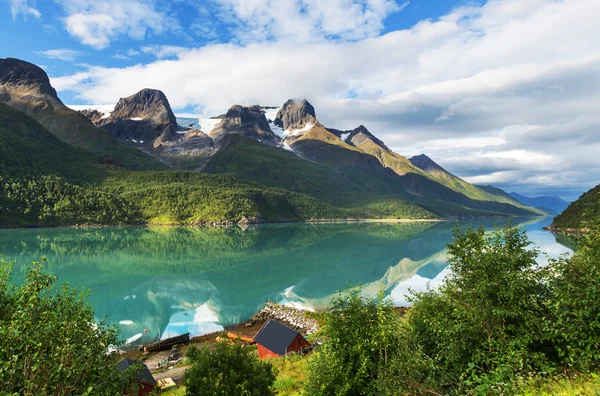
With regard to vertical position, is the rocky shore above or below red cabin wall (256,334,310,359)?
below

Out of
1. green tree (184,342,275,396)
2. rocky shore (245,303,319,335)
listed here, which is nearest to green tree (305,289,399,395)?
green tree (184,342,275,396)

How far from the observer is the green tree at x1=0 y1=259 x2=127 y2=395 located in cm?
869

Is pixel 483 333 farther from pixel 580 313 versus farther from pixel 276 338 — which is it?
pixel 276 338

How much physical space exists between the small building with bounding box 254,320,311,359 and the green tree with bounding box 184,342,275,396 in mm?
19940

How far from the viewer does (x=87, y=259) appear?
330 ft

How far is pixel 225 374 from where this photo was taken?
1550 cm

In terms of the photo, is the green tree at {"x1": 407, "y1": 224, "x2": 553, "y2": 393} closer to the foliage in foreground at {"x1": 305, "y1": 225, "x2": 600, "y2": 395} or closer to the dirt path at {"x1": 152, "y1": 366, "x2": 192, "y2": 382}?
the foliage in foreground at {"x1": 305, "y1": 225, "x2": 600, "y2": 395}

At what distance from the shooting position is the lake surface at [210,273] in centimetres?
5997

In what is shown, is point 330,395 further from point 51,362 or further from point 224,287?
point 224,287

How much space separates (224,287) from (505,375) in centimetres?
7143

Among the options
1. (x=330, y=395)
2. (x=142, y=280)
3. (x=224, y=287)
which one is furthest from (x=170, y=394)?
(x=142, y=280)

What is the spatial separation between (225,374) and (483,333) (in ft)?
37.6

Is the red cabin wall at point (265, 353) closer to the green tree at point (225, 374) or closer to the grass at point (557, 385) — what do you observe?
the green tree at point (225, 374)

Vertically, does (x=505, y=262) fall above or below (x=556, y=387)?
above
